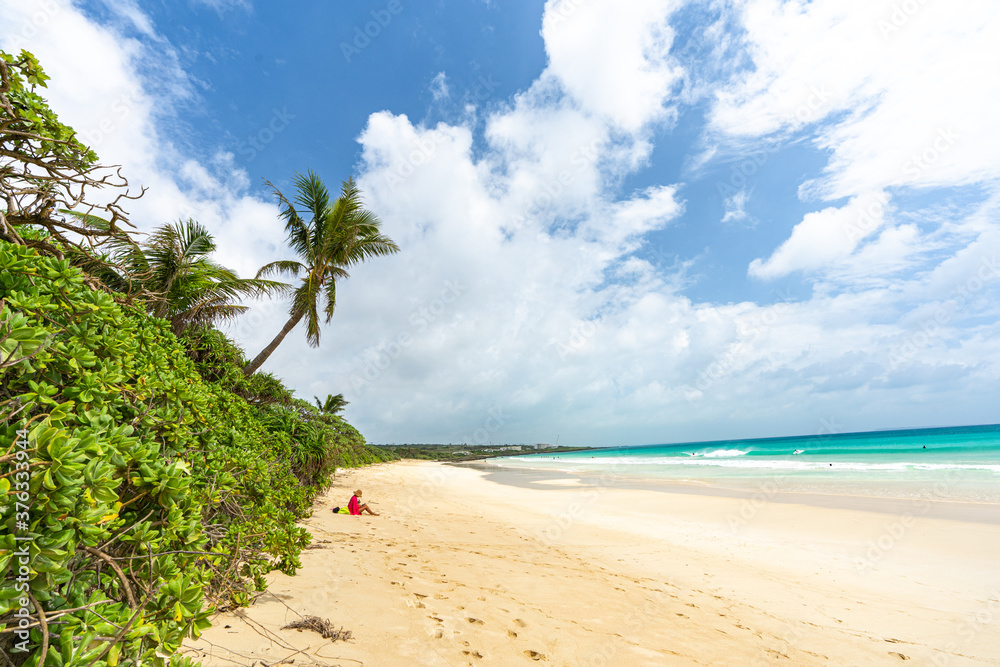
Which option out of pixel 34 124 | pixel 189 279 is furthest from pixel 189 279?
pixel 34 124

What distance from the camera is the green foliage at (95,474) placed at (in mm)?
1421

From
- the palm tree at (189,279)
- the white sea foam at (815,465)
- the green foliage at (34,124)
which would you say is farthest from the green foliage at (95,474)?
the white sea foam at (815,465)

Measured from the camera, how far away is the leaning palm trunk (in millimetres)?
10813

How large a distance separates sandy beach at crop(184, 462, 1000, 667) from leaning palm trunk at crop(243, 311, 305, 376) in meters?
4.38

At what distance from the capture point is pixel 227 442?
13.5ft

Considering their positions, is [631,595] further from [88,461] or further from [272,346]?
[272,346]

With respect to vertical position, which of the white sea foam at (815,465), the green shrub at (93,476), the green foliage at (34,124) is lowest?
the white sea foam at (815,465)

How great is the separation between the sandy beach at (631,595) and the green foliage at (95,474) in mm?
1143

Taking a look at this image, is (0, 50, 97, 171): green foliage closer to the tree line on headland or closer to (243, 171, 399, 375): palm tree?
the tree line on headland

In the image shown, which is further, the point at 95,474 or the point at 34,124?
the point at 34,124

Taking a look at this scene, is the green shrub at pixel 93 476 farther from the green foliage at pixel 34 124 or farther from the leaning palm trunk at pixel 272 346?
the leaning palm trunk at pixel 272 346

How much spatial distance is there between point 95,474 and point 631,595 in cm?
554

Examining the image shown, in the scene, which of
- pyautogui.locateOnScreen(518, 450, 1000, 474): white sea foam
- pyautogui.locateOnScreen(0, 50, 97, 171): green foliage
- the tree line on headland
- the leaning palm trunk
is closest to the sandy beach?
the tree line on headland

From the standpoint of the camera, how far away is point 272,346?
11.3m
